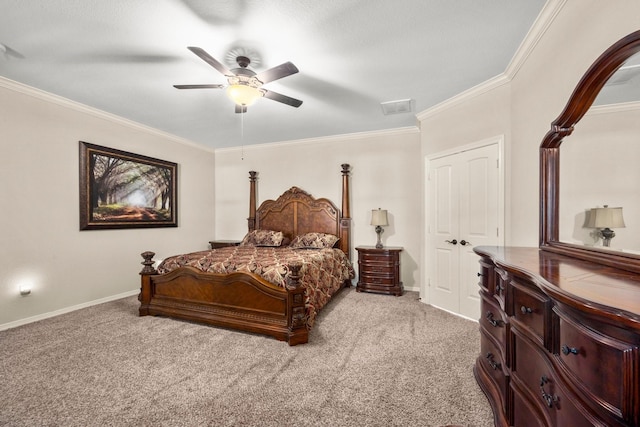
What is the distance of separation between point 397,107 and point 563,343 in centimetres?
320

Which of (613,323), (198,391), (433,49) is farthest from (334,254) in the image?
(613,323)

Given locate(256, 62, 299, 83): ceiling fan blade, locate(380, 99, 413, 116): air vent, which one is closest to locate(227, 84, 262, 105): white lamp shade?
locate(256, 62, 299, 83): ceiling fan blade

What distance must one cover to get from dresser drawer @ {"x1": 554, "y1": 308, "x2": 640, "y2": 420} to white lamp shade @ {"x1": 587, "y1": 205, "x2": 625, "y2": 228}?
75 centimetres

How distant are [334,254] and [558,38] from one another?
319 cm

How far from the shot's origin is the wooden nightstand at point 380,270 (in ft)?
13.3

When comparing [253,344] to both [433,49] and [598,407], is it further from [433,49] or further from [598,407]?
[433,49]

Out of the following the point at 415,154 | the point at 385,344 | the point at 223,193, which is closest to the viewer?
the point at 385,344

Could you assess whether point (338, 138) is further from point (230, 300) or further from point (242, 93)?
point (230, 300)

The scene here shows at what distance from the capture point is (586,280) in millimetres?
937

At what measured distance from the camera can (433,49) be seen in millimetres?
2332

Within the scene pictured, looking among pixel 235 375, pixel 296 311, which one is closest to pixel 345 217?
pixel 296 311

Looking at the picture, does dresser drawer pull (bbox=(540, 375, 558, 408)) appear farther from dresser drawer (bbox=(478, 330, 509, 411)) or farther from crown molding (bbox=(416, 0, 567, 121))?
crown molding (bbox=(416, 0, 567, 121))

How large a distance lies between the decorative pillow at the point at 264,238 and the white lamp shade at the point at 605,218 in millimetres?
3857

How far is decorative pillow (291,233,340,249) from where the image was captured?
14.3 feet
